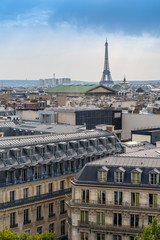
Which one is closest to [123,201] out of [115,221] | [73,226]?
[115,221]

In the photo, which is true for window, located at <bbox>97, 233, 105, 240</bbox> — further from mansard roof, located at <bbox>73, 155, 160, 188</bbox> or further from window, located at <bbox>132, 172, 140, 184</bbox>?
window, located at <bbox>132, 172, 140, 184</bbox>

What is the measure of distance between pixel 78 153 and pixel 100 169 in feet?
46.3

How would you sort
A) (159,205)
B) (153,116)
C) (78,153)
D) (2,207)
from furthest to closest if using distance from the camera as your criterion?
(153,116), (78,153), (2,207), (159,205)

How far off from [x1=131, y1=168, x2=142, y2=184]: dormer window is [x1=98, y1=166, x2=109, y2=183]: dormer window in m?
2.77

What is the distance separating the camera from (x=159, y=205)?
52.1 meters

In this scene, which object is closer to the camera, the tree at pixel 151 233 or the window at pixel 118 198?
the tree at pixel 151 233

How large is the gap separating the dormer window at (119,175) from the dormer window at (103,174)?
1044 mm

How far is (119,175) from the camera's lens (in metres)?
54.5

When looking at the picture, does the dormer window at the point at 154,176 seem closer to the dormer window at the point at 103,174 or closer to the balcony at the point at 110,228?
the dormer window at the point at 103,174

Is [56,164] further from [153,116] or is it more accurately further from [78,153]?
[153,116]

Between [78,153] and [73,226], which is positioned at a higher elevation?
[78,153]

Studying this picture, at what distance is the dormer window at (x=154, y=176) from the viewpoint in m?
53.1

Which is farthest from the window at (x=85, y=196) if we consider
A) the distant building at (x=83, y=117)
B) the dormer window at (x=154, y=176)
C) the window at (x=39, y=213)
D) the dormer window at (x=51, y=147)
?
the distant building at (x=83, y=117)

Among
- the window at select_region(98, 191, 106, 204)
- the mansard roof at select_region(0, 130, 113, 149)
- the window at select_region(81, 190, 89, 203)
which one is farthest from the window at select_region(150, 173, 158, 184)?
the mansard roof at select_region(0, 130, 113, 149)
